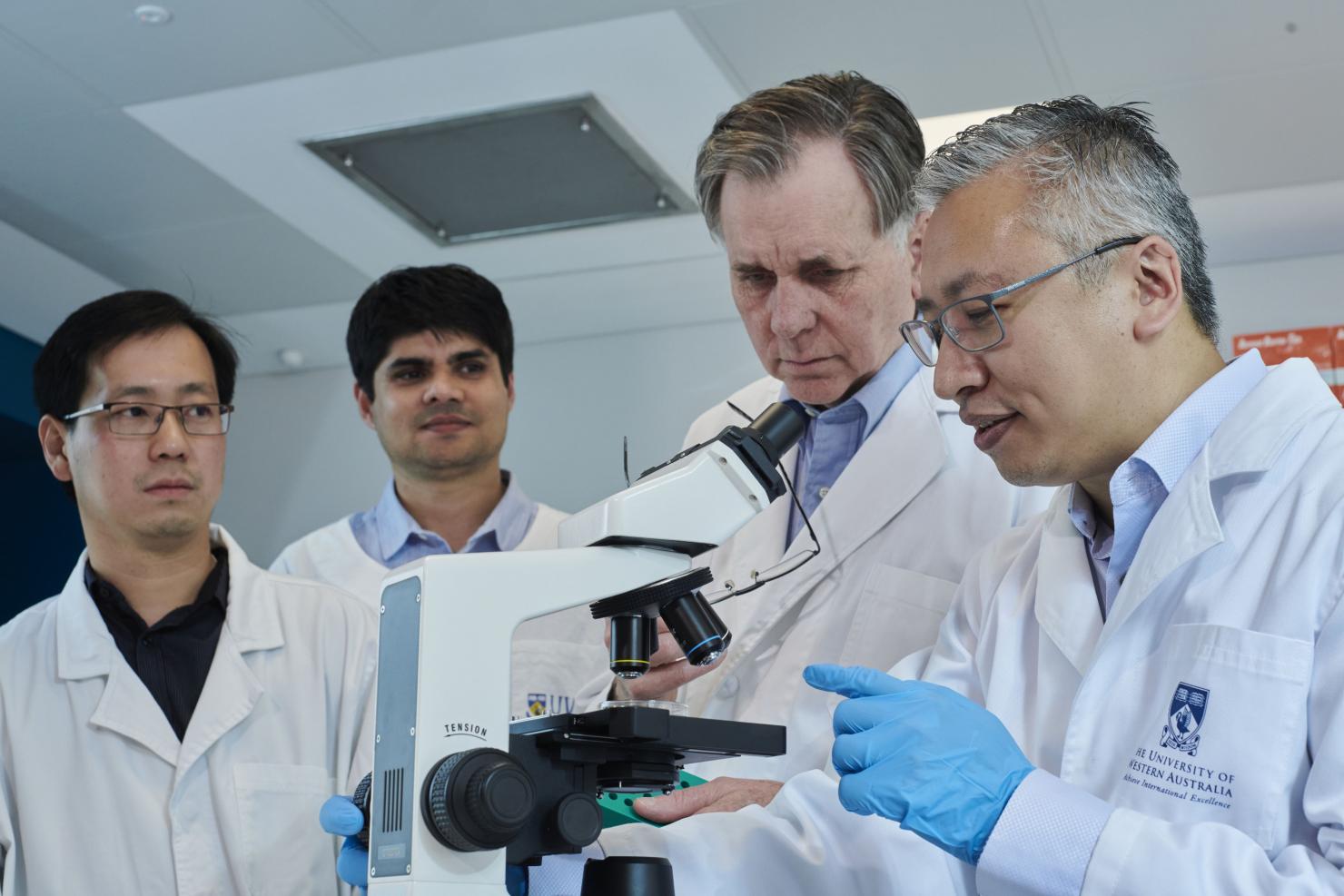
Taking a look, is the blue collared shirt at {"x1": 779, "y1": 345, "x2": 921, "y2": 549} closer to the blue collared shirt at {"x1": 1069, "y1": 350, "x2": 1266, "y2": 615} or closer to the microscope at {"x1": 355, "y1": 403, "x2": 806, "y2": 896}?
the blue collared shirt at {"x1": 1069, "y1": 350, "x2": 1266, "y2": 615}

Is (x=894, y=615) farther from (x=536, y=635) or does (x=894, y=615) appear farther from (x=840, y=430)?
(x=536, y=635)

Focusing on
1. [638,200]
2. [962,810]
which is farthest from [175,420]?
[638,200]

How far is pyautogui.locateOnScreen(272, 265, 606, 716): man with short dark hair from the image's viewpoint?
2.79m

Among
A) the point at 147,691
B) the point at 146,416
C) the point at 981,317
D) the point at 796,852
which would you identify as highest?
the point at 146,416

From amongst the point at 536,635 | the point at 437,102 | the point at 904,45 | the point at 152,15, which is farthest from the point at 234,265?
the point at 536,635

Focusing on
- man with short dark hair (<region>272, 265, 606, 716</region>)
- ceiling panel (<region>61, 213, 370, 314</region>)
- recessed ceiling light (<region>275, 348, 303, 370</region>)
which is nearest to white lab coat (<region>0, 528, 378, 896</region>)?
man with short dark hair (<region>272, 265, 606, 716</region>)

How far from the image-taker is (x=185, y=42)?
3.45 metres

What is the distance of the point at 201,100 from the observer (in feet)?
12.3

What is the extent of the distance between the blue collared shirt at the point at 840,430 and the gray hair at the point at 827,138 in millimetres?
209

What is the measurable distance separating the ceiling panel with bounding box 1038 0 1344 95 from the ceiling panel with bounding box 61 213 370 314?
2.63 meters

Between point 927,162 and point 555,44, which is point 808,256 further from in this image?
point 555,44

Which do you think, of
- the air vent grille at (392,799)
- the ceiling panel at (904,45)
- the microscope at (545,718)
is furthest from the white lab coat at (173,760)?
the ceiling panel at (904,45)

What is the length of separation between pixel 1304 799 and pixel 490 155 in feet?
10.9

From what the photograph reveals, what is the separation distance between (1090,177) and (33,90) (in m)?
3.28
